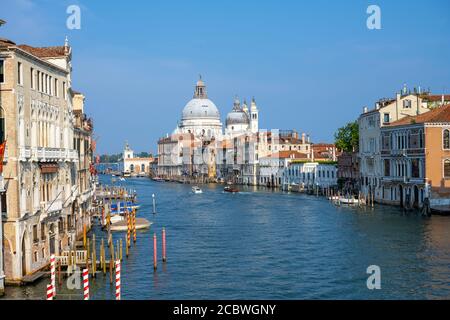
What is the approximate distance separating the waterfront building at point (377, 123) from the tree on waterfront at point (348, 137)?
8589 mm

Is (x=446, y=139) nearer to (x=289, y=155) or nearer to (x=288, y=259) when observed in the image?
(x=288, y=259)

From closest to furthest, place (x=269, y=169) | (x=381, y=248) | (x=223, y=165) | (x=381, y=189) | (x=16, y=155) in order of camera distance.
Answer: (x=16, y=155) < (x=381, y=248) < (x=381, y=189) < (x=269, y=169) < (x=223, y=165)

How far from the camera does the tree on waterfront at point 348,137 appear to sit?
5344cm

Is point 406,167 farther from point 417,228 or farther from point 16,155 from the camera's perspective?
point 16,155

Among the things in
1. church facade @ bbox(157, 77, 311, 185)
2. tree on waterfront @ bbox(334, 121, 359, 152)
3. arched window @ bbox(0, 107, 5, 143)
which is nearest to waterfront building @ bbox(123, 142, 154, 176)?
church facade @ bbox(157, 77, 311, 185)

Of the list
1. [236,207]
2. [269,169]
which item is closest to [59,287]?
[236,207]

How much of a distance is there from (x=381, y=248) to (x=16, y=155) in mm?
11865

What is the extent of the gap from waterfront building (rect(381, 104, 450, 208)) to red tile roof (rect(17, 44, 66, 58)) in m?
18.2

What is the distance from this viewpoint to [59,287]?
630 inches

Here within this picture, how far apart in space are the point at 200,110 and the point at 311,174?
192 ft

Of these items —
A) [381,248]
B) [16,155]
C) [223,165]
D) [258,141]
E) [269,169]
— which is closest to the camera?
[16,155]

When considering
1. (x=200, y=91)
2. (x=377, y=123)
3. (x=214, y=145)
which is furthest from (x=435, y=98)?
(x=200, y=91)

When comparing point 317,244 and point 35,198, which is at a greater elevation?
point 35,198
